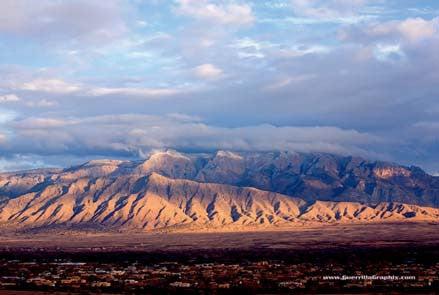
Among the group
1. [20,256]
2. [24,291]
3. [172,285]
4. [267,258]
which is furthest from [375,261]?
[20,256]

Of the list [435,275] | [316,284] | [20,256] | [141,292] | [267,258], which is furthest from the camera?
[20,256]

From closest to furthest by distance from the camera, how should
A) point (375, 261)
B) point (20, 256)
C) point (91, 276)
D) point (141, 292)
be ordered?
point (141, 292) → point (91, 276) → point (375, 261) → point (20, 256)

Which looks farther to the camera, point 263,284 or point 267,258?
point 267,258

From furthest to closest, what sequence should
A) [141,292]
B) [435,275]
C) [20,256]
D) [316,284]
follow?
[20,256], [435,275], [316,284], [141,292]

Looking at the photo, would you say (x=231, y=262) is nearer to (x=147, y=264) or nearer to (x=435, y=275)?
(x=147, y=264)

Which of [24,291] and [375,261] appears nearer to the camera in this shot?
[24,291]

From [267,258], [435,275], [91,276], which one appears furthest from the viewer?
[267,258]

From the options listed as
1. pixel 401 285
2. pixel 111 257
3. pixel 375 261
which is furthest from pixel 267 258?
pixel 401 285

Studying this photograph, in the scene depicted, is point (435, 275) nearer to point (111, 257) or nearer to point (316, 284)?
point (316, 284)
